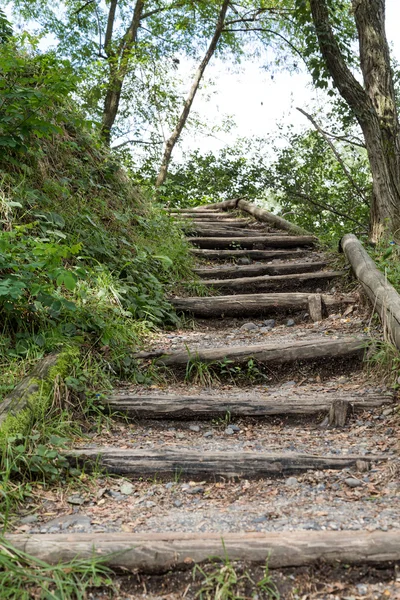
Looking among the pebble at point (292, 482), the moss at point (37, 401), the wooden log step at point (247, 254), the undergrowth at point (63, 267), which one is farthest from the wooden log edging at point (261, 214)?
the pebble at point (292, 482)

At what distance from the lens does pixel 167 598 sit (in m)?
1.48

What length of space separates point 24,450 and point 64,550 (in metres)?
0.53

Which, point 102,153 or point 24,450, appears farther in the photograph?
point 102,153

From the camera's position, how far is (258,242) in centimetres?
592

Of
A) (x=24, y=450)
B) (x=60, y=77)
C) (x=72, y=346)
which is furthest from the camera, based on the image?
(x=60, y=77)

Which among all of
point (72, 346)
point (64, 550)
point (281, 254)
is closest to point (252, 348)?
point (72, 346)

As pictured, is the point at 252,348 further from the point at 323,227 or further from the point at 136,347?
the point at 323,227

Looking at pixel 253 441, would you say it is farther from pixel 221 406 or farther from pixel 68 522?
pixel 68 522

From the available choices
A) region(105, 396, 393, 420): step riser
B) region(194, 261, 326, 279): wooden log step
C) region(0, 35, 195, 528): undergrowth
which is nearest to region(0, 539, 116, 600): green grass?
region(0, 35, 195, 528): undergrowth

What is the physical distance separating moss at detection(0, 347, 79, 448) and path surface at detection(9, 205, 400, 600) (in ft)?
0.78

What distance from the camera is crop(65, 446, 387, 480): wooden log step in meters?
2.13

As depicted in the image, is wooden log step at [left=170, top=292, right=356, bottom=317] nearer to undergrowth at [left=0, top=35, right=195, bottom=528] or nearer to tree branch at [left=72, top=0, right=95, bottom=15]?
undergrowth at [left=0, top=35, right=195, bottom=528]

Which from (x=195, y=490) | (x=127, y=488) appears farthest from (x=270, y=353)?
(x=127, y=488)

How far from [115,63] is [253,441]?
846 centimetres
